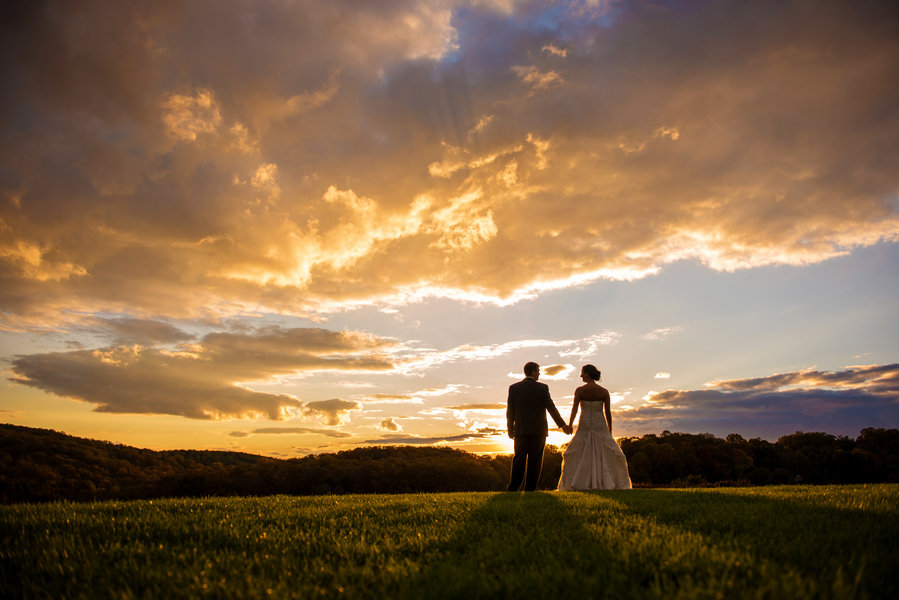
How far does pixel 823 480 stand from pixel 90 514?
48957 millimetres

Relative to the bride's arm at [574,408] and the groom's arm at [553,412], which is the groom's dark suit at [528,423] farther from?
the bride's arm at [574,408]

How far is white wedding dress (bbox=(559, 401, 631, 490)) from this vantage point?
16016 mm

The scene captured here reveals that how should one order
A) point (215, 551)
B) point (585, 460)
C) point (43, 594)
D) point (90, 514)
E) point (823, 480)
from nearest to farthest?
point (43, 594) → point (215, 551) → point (90, 514) → point (585, 460) → point (823, 480)

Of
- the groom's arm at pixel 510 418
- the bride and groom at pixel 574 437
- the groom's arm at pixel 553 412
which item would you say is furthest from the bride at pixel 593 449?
the groom's arm at pixel 510 418

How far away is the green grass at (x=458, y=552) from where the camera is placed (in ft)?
13.1

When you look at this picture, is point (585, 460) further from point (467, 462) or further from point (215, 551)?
point (467, 462)

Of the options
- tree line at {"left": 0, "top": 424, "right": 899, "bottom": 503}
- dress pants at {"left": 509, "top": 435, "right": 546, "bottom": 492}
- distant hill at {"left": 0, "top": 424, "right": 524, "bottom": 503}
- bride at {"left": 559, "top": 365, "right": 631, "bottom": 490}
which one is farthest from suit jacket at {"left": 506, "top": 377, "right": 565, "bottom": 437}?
distant hill at {"left": 0, "top": 424, "right": 524, "bottom": 503}

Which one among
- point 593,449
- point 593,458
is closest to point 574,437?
point 593,449

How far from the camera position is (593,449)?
16188 millimetres

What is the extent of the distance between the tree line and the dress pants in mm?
19343

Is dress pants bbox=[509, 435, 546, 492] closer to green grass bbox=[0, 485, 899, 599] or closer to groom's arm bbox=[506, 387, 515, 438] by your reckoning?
groom's arm bbox=[506, 387, 515, 438]

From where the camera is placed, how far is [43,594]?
432 centimetres

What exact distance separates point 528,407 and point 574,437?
2.67 m

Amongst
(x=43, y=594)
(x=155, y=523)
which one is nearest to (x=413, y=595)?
(x=43, y=594)
